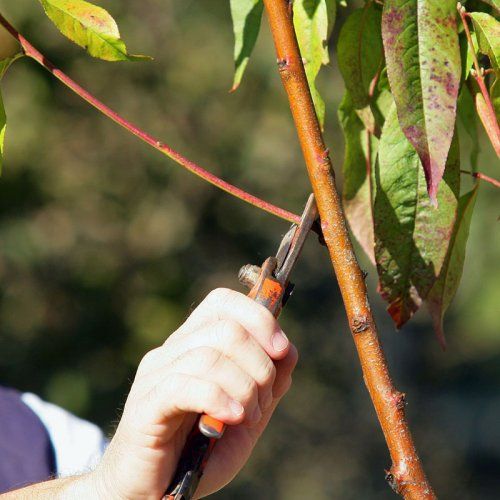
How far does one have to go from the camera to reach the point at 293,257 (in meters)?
0.80

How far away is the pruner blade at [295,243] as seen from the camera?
80 cm

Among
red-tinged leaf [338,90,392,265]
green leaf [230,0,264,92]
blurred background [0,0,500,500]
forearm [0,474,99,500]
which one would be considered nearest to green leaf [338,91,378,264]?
red-tinged leaf [338,90,392,265]

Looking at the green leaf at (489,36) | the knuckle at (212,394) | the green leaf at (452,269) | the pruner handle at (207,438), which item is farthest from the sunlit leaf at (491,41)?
the knuckle at (212,394)

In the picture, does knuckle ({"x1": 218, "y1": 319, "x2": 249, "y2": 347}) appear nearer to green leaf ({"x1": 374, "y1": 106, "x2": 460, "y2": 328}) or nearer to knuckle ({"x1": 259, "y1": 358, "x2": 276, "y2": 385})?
knuckle ({"x1": 259, "y1": 358, "x2": 276, "y2": 385})

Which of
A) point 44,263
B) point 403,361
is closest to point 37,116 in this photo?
point 44,263

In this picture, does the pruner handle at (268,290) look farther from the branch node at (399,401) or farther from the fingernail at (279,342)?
the branch node at (399,401)

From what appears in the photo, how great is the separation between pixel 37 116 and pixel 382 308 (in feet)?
7.77

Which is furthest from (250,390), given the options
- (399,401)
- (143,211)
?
(143,211)

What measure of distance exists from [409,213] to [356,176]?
0.11 meters

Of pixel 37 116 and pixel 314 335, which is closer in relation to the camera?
pixel 37 116

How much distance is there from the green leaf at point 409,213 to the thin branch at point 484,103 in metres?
0.04

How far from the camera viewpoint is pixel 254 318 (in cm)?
78

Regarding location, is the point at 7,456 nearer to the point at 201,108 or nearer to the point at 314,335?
the point at 201,108

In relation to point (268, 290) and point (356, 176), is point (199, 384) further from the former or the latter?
point (356, 176)
